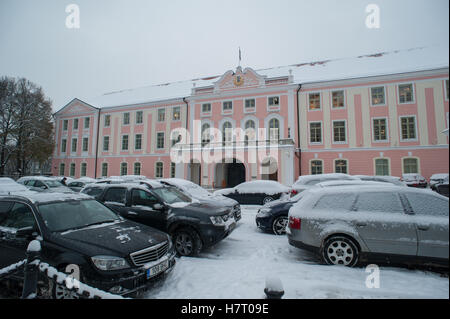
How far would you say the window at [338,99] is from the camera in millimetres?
21297

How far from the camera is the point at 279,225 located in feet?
21.5

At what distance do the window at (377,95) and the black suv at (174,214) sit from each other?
821 inches

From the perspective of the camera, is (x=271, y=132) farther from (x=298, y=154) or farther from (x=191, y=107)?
(x=191, y=107)

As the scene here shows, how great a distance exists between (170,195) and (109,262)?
10.0ft

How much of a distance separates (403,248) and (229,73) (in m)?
23.8

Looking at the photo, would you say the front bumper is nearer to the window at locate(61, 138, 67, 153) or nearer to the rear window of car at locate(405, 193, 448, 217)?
the rear window of car at locate(405, 193, 448, 217)

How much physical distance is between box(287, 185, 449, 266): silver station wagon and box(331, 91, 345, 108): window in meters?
19.7

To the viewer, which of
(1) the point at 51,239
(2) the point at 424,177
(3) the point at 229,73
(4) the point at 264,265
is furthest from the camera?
(3) the point at 229,73

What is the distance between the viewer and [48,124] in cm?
2908

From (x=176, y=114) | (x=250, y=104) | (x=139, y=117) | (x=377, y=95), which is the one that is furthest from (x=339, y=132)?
(x=139, y=117)

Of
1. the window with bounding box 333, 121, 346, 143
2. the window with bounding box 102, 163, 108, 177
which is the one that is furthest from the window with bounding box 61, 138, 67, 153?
the window with bounding box 333, 121, 346, 143

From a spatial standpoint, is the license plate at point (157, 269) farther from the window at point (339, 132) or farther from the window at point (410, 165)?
the window at point (410, 165)

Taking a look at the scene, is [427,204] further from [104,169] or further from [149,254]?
[104,169]
